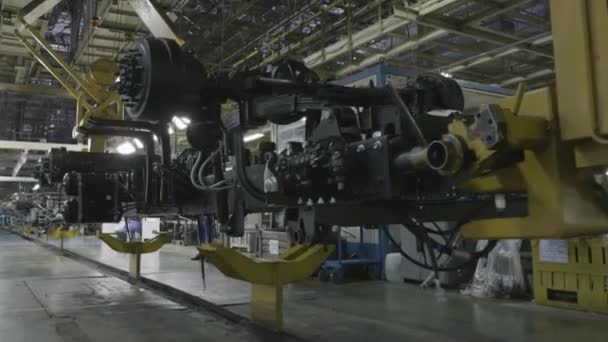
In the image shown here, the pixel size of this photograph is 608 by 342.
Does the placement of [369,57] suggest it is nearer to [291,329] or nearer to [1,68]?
[291,329]

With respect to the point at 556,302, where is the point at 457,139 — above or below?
above

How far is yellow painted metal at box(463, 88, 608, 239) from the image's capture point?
3.61ft

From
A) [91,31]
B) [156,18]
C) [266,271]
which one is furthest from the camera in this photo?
[91,31]

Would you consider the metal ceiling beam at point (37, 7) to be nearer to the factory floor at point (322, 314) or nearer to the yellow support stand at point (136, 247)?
the yellow support stand at point (136, 247)

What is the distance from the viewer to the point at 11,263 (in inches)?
324

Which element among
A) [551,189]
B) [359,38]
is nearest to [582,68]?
[551,189]

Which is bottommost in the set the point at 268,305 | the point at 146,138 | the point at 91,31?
the point at 268,305

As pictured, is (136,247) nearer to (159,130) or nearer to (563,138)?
(159,130)

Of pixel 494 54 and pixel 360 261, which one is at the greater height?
pixel 494 54

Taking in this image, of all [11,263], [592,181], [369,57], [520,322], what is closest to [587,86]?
[592,181]

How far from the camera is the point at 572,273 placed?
4246 mm

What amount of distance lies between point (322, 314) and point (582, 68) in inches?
127

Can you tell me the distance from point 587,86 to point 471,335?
8.33ft

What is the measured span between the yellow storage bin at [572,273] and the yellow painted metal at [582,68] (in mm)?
3569
